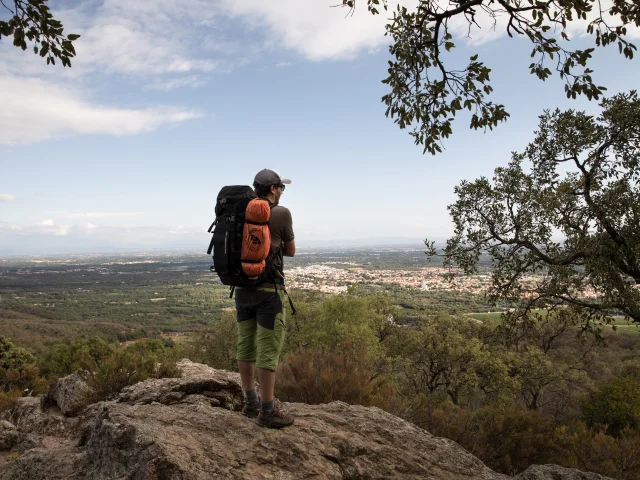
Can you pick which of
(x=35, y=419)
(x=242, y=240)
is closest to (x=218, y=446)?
(x=242, y=240)

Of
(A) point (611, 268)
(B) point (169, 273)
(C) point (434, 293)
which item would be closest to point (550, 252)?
(A) point (611, 268)

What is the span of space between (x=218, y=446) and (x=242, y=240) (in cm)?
185

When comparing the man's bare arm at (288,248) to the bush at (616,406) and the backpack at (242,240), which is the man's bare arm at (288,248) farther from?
the bush at (616,406)

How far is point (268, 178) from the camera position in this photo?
3.79 meters

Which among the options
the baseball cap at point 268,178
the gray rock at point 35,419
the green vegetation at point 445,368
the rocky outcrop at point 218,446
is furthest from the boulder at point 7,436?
the baseball cap at point 268,178

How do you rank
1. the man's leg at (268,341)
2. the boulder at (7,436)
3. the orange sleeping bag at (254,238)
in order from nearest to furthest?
the orange sleeping bag at (254,238)
the man's leg at (268,341)
the boulder at (7,436)

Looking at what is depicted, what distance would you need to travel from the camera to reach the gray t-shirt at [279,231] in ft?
12.2

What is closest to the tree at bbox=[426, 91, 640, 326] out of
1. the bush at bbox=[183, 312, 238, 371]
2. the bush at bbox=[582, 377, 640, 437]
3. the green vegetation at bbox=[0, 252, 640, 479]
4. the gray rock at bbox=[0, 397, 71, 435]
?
the green vegetation at bbox=[0, 252, 640, 479]

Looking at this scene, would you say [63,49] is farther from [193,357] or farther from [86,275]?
[86,275]

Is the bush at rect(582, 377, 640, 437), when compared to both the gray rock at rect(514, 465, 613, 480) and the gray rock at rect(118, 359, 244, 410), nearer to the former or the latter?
the gray rock at rect(514, 465, 613, 480)

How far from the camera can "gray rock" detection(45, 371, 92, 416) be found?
5363 millimetres

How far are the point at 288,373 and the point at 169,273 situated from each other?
157m

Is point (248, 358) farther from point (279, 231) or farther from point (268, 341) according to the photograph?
point (279, 231)

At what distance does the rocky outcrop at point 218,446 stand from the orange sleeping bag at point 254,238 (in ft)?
5.15
